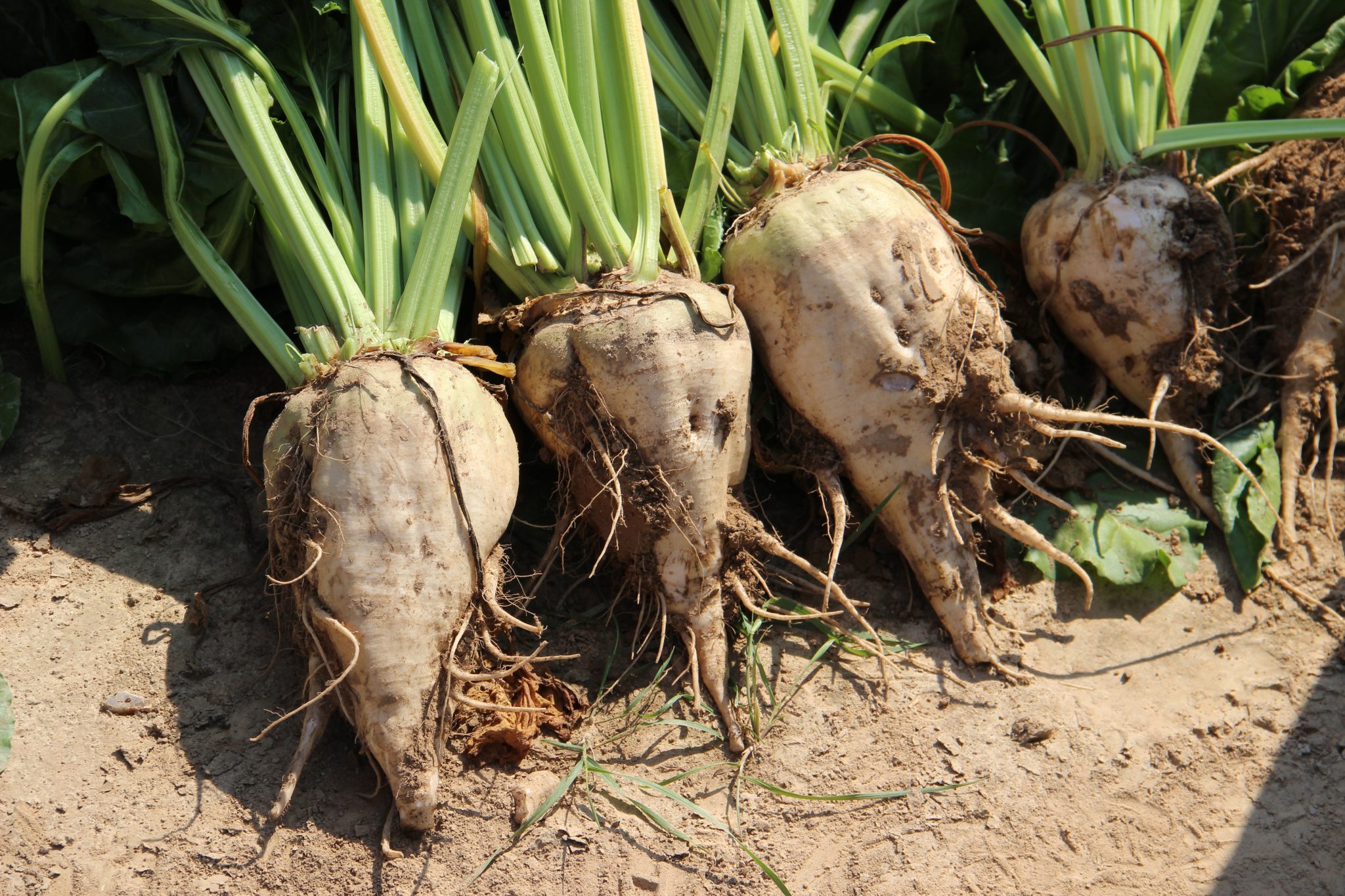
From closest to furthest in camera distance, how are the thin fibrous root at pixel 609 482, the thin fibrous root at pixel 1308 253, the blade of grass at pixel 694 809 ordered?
the blade of grass at pixel 694 809, the thin fibrous root at pixel 609 482, the thin fibrous root at pixel 1308 253

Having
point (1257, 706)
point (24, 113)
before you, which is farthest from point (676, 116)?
point (1257, 706)

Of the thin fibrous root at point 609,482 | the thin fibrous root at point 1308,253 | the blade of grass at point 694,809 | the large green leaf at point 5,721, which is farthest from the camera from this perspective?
the thin fibrous root at point 1308,253

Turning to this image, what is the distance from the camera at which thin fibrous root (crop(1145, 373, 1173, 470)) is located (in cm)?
309

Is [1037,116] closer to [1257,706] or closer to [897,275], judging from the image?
[897,275]

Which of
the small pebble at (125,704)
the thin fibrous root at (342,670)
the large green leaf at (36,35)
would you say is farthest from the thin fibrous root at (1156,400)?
the large green leaf at (36,35)

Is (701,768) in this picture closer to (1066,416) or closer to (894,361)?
(894,361)

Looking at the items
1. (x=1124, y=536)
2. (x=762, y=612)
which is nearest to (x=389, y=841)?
(x=762, y=612)

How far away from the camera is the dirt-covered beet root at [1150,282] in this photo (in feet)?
10.5

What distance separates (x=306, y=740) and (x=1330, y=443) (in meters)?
3.20

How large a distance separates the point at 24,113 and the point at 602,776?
2418 millimetres

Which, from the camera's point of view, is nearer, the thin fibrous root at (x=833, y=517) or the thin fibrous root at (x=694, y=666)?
the thin fibrous root at (x=694, y=666)

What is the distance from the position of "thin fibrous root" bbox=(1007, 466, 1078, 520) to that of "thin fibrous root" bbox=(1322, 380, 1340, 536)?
0.84 metres

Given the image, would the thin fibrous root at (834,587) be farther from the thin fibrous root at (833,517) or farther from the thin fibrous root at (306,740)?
the thin fibrous root at (306,740)

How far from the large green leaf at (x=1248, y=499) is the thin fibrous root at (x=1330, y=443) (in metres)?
0.16
